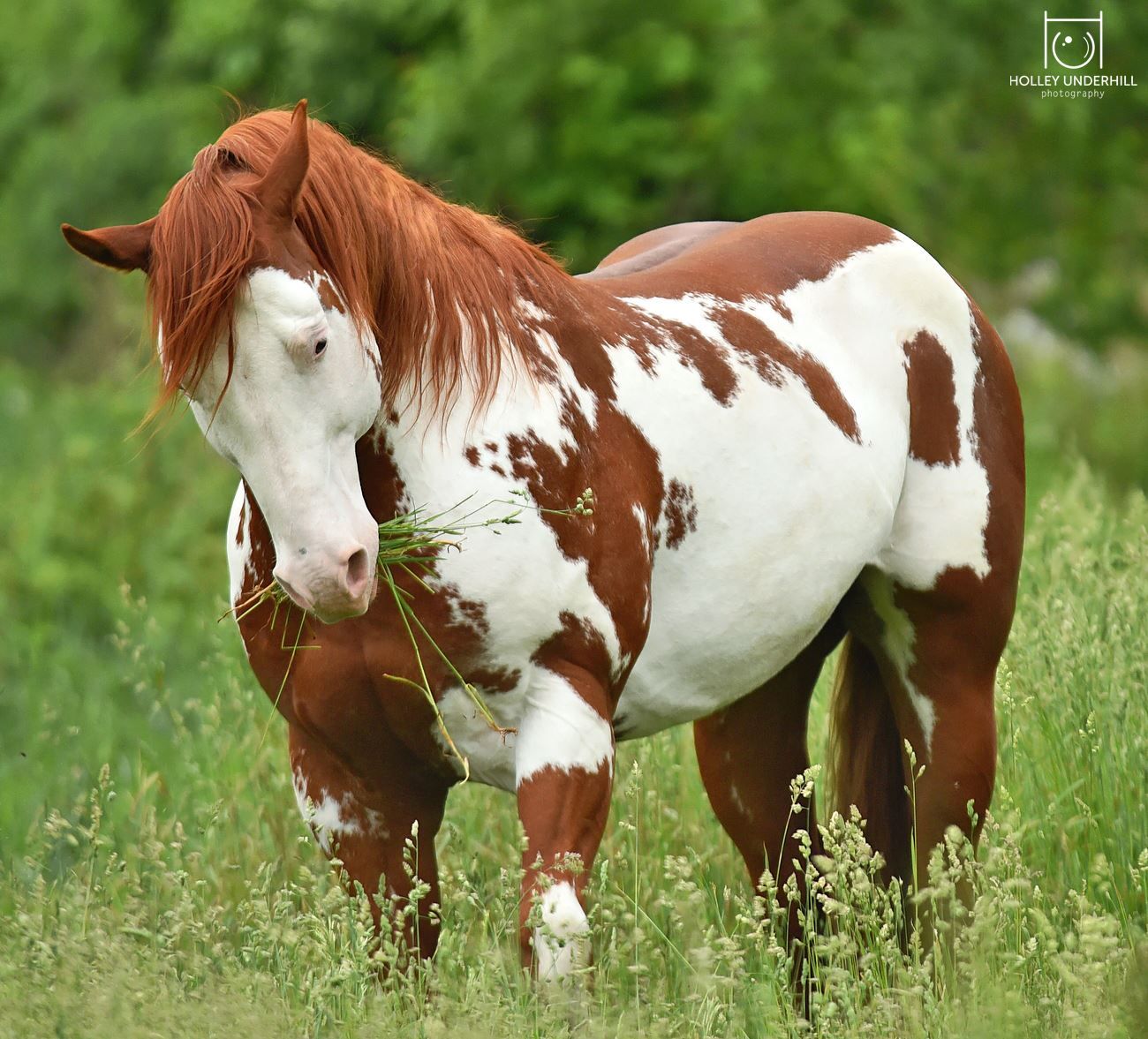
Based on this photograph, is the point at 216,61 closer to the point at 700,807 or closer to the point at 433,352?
the point at 700,807

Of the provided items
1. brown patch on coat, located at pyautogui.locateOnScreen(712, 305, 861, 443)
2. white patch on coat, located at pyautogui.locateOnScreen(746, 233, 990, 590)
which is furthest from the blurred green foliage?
brown patch on coat, located at pyautogui.locateOnScreen(712, 305, 861, 443)

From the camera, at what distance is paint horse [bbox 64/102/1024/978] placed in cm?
253

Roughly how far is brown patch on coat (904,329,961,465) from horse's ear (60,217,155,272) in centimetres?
171

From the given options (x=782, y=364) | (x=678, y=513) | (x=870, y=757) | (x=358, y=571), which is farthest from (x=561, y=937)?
(x=870, y=757)

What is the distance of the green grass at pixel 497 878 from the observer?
262 cm

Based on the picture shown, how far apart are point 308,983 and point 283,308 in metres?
1.20

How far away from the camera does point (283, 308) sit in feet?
8.20

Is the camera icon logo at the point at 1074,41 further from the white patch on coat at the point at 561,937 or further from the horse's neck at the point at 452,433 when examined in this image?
the white patch on coat at the point at 561,937

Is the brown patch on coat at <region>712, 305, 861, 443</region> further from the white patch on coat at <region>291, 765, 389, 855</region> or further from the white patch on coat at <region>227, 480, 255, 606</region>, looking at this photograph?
the white patch on coat at <region>291, 765, 389, 855</region>

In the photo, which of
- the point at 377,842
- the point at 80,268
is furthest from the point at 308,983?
the point at 80,268

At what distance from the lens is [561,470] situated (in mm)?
2859

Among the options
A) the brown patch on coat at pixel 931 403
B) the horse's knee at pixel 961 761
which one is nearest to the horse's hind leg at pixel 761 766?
the horse's knee at pixel 961 761

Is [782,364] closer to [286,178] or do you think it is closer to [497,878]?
[286,178]

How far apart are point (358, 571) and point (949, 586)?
1571mm
